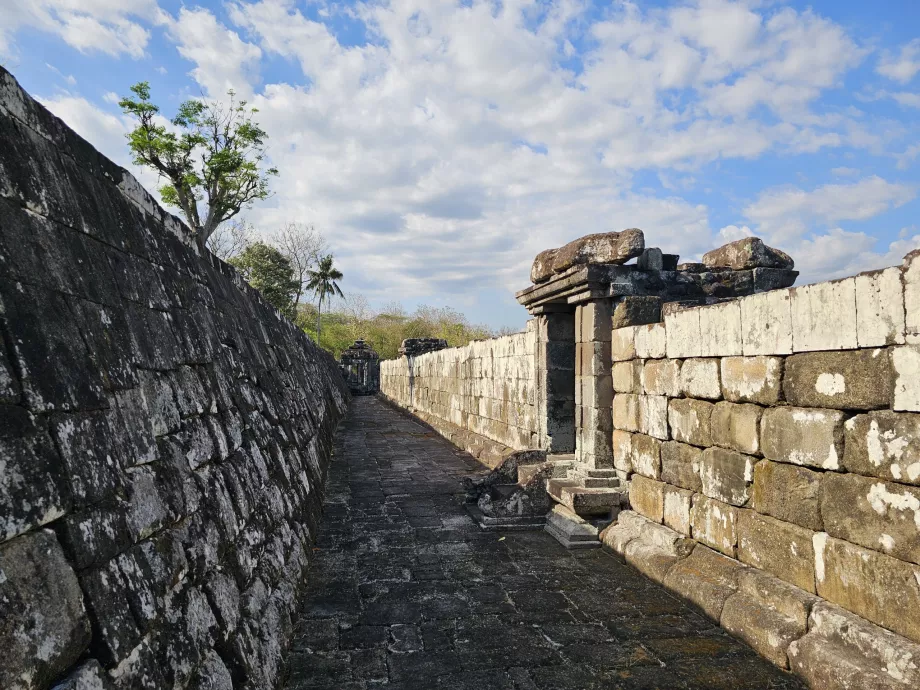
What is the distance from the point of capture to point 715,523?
4.23 meters

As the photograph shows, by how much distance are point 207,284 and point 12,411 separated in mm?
2706

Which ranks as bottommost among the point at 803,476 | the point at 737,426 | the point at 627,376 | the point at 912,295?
the point at 803,476

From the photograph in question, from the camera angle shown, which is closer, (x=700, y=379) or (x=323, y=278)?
(x=700, y=379)

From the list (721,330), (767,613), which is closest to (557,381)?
(721,330)

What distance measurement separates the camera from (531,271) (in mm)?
6977

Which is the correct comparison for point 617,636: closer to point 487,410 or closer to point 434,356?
point 487,410

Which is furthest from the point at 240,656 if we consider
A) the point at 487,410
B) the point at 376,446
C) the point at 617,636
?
the point at 376,446

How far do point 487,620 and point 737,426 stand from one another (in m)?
2.19

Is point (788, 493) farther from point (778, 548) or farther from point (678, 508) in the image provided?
point (678, 508)

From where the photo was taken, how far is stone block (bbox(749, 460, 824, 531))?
336cm

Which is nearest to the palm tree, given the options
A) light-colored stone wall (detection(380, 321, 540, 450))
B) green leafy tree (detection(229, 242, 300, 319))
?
green leafy tree (detection(229, 242, 300, 319))

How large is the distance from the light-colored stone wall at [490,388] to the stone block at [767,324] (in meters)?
4.06

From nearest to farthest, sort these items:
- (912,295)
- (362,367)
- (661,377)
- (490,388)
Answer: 1. (912,295)
2. (661,377)
3. (490,388)
4. (362,367)

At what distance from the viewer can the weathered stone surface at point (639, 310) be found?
5.75 m
